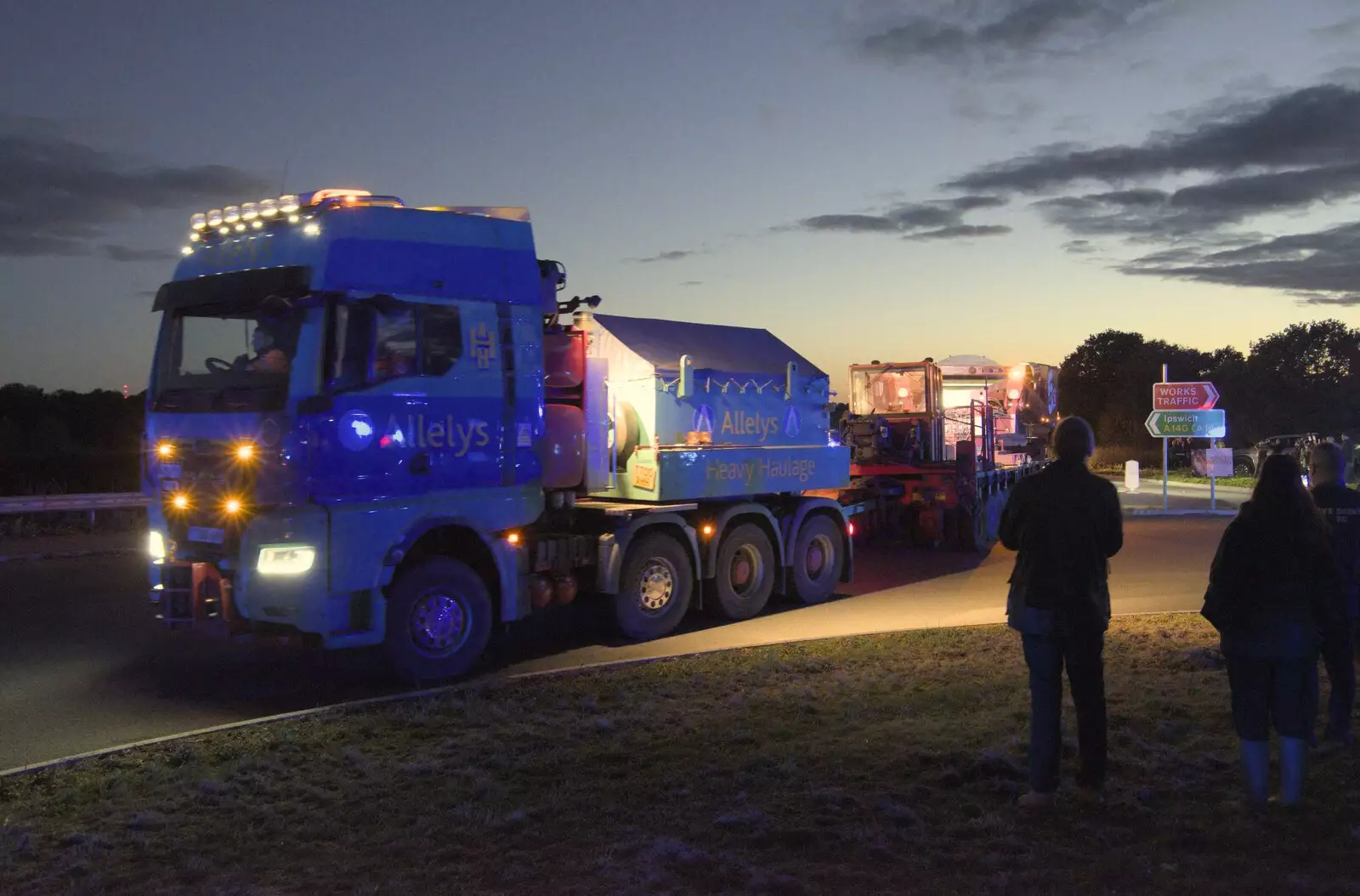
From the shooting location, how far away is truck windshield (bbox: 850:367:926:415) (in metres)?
20.7

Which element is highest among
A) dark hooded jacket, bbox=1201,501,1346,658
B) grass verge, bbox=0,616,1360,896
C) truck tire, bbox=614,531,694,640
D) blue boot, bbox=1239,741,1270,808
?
dark hooded jacket, bbox=1201,501,1346,658

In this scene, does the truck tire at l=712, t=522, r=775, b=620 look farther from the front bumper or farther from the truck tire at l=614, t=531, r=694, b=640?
the front bumper

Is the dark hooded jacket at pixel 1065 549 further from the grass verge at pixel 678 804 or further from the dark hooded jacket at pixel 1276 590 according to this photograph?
the grass verge at pixel 678 804

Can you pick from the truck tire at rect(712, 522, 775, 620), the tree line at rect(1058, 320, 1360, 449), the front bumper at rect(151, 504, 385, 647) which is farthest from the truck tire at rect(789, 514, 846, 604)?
the tree line at rect(1058, 320, 1360, 449)

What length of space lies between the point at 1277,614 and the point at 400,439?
6.07 metres

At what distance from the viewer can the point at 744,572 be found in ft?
41.3

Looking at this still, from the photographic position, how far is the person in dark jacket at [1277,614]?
18.0ft

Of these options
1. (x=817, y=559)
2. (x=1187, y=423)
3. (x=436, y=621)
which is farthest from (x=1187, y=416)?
(x=436, y=621)

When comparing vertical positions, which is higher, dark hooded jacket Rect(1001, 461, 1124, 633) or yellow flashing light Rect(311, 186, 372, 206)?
yellow flashing light Rect(311, 186, 372, 206)

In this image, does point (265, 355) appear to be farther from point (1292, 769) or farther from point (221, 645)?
point (1292, 769)

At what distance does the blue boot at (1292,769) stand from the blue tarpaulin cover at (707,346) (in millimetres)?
7103

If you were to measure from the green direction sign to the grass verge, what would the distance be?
19.4 meters

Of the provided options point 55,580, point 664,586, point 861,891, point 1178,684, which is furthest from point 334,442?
point 55,580

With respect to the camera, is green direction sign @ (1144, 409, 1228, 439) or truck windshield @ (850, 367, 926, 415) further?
green direction sign @ (1144, 409, 1228, 439)
